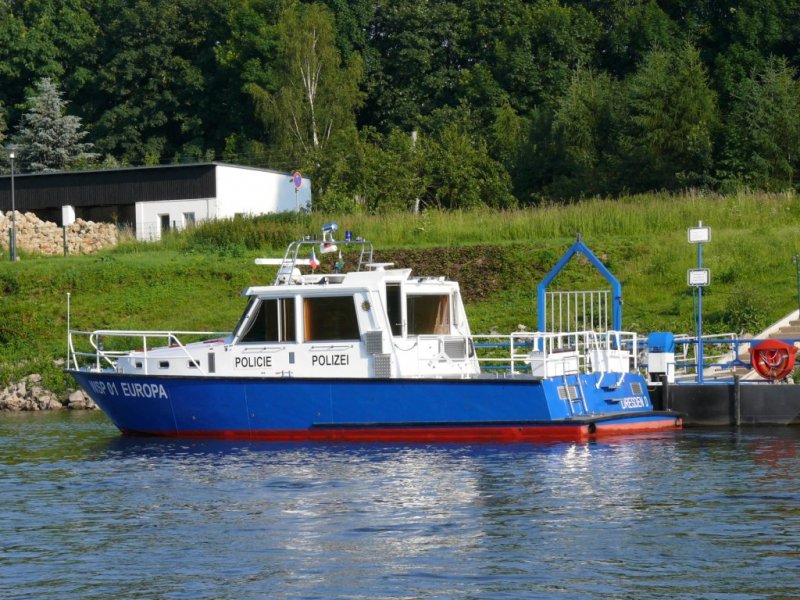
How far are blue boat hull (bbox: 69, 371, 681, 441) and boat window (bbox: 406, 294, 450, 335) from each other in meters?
1.76

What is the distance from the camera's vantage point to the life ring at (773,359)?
2480cm

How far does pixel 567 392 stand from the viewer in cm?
2286

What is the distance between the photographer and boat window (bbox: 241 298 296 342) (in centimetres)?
2345

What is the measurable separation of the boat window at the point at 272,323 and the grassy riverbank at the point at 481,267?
10.1 m

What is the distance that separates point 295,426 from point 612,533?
8.51 meters

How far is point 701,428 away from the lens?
81.3 ft

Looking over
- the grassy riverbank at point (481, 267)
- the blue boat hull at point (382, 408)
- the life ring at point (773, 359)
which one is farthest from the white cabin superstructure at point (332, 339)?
the grassy riverbank at point (481, 267)

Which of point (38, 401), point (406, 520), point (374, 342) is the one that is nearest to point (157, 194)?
point (38, 401)

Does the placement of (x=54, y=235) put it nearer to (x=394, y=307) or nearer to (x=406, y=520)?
(x=394, y=307)

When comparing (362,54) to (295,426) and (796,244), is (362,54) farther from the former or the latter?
(295,426)

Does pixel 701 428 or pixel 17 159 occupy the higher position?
Result: pixel 17 159

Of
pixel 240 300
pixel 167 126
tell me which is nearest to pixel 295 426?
pixel 240 300

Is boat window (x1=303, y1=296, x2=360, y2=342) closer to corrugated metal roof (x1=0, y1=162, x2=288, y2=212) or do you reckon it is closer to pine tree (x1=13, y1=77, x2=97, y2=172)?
corrugated metal roof (x1=0, y1=162, x2=288, y2=212)

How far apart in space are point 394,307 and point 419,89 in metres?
52.6
